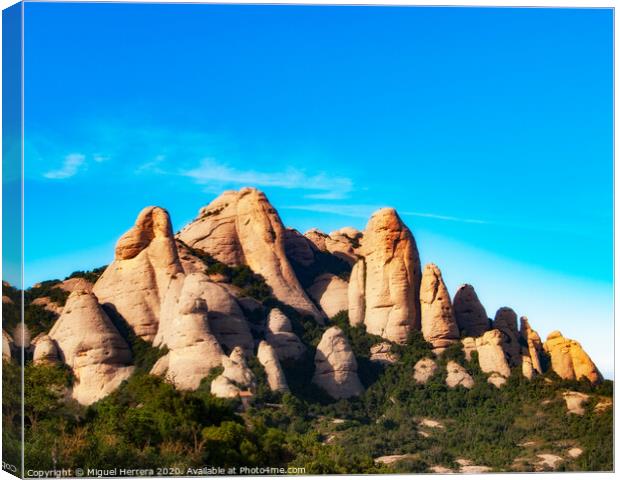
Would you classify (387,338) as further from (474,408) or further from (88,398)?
(88,398)

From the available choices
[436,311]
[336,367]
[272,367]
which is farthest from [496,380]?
[272,367]

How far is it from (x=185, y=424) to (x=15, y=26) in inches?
388

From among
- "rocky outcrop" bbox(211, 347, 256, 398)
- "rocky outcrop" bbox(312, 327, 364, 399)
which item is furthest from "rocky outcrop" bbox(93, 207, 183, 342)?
"rocky outcrop" bbox(312, 327, 364, 399)

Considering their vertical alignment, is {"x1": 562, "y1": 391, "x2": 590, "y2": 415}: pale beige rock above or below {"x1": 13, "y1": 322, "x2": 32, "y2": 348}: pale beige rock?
A: below

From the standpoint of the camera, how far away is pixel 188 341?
42.7 meters

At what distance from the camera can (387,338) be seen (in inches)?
1870

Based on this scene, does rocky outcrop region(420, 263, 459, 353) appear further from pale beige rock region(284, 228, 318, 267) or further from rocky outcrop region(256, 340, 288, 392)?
rocky outcrop region(256, 340, 288, 392)

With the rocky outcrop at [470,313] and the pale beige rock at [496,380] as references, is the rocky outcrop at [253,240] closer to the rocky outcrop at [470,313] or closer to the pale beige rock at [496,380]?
the rocky outcrop at [470,313]

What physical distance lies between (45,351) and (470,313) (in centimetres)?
1456

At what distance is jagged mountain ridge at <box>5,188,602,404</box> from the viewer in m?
43.1

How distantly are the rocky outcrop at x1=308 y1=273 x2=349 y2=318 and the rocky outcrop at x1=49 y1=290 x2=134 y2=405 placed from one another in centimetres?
820

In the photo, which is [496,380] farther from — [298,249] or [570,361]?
[298,249]

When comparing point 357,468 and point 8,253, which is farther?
point 357,468

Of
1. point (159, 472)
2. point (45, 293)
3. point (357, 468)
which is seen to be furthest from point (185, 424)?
point (45, 293)
